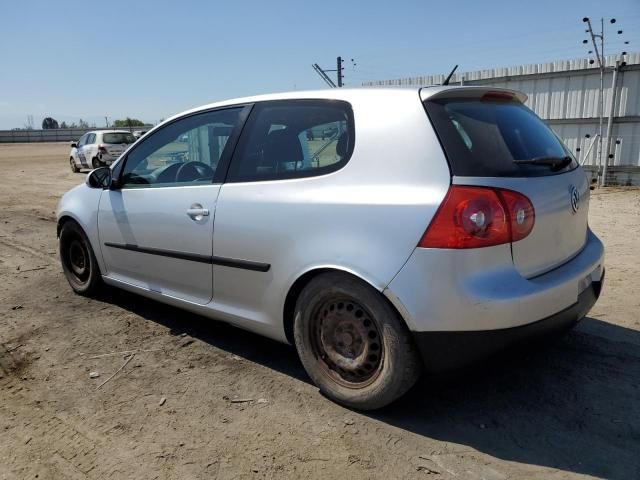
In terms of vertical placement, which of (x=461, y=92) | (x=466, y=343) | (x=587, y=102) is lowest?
(x=466, y=343)

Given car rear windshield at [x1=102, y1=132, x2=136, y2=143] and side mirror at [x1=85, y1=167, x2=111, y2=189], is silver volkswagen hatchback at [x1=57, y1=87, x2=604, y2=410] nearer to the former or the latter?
side mirror at [x1=85, y1=167, x2=111, y2=189]

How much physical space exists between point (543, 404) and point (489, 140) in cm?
148

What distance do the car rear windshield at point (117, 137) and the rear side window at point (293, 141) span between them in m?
18.2

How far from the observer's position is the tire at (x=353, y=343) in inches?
103

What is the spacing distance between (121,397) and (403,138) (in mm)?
2215

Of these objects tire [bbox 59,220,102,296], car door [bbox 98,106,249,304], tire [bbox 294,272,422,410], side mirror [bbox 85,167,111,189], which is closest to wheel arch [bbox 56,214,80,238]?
tire [bbox 59,220,102,296]

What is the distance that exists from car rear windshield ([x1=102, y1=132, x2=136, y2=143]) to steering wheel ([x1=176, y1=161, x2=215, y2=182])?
57.6 ft

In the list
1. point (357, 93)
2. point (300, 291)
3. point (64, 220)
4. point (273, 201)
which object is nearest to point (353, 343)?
point (300, 291)

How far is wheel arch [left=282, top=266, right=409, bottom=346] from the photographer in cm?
258

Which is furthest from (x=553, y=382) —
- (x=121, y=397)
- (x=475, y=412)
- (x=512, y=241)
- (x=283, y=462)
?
(x=121, y=397)

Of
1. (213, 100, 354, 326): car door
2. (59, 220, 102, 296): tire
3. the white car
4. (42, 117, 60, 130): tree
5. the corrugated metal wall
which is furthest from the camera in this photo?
(42, 117, 60, 130): tree

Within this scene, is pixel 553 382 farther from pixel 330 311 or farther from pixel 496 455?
pixel 330 311

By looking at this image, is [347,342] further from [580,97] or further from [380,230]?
[580,97]

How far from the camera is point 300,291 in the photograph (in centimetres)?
298
